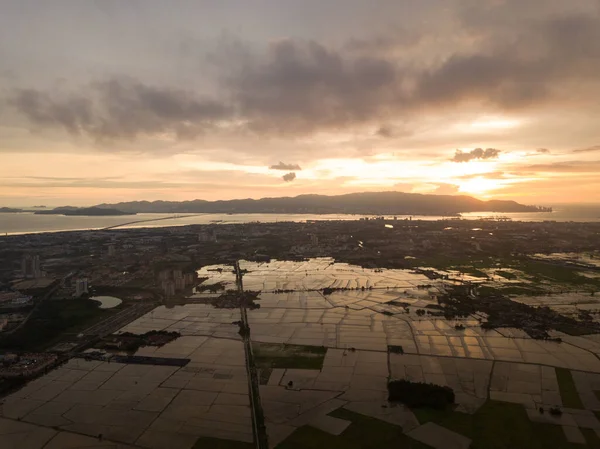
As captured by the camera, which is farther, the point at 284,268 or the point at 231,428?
the point at 284,268

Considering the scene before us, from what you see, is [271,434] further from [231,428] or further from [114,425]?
[114,425]

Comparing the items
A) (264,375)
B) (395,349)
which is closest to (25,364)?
(264,375)

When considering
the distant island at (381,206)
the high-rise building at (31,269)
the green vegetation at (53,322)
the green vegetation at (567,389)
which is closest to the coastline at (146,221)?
the distant island at (381,206)

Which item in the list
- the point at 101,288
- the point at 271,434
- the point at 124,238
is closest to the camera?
the point at 271,434

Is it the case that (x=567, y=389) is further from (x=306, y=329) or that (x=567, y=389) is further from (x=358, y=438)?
(x=306, y=329)

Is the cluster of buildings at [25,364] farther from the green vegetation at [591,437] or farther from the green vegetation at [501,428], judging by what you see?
the green vegetation at [591,437]

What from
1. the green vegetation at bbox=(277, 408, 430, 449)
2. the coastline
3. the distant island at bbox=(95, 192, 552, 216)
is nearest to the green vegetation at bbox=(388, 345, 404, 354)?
the green vegetation at bbox=(277, 408, 430, 449)

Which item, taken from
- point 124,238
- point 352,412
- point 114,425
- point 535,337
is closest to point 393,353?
point 352,412

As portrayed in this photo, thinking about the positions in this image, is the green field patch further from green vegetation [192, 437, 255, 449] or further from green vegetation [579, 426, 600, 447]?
green vegetation [192, 437, 255, 449]
